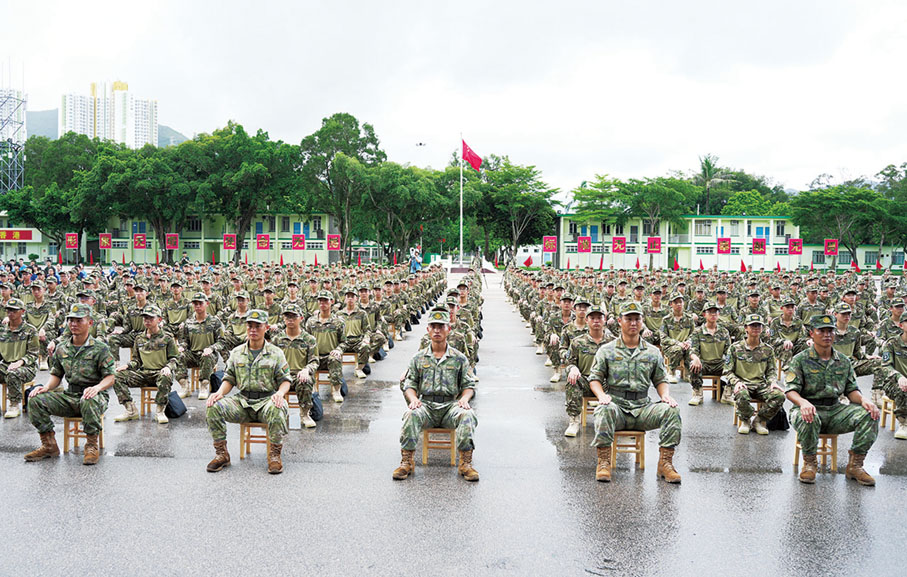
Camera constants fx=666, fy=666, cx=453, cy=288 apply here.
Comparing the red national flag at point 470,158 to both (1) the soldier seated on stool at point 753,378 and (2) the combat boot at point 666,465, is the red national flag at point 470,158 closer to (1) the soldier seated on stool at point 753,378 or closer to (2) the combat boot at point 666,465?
(1) the soldier seated on stool at point 753,378

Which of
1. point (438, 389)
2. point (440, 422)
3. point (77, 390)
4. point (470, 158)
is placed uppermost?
point (470, 158)

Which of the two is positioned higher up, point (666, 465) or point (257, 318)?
point (257, 318)

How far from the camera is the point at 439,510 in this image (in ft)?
18.9

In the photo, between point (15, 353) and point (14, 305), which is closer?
point (14, 305)

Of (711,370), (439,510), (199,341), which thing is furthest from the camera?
(199,341)

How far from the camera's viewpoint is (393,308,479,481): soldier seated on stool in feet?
22.1

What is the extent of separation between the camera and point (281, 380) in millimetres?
7043

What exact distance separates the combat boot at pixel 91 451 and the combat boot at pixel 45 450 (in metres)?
0.34

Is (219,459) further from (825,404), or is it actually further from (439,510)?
(825,404)

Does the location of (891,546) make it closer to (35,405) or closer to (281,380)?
(281,380)

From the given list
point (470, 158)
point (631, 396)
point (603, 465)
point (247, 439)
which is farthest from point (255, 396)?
point (470, 158)

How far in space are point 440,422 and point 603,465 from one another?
5.55 ft

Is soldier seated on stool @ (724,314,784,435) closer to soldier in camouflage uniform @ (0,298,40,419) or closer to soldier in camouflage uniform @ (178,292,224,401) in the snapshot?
soldier in camouflage uniform @ (178,292,224,401)

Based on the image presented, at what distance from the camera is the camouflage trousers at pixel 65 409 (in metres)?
6.82
